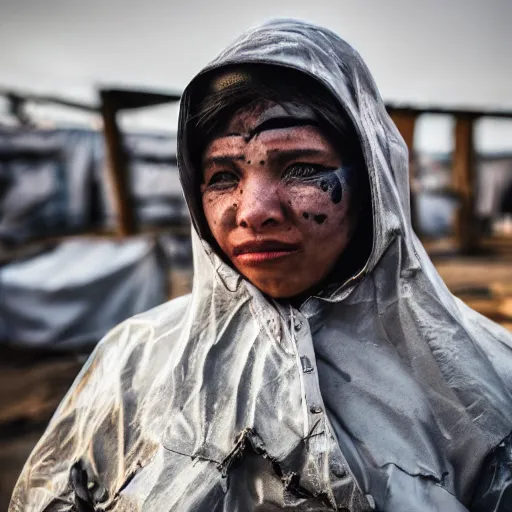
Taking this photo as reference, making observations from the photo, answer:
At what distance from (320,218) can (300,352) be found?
0.35 metres

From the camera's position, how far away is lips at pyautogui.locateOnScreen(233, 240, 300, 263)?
115 cm

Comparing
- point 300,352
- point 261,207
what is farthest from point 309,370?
point 261,207

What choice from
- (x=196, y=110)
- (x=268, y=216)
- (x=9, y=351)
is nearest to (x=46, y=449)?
(x=268, y=216)

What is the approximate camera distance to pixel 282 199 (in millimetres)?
1145

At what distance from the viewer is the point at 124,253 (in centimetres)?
501

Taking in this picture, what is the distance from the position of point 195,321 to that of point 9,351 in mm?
4911

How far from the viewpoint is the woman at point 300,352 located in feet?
3.51

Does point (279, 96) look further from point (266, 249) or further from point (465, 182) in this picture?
point (465, 182)

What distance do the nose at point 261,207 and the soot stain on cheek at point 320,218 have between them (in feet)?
0.26

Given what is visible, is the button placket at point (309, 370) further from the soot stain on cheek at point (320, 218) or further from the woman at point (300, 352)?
the soot stain on cheek at point (320, 218)

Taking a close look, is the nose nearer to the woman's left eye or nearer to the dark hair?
the woman's left eye

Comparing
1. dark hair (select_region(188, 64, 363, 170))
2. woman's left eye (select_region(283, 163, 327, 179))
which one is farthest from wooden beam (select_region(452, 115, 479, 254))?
woman's left eye (select_region(283, 163, 327, 179))

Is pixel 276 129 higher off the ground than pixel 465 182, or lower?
higher

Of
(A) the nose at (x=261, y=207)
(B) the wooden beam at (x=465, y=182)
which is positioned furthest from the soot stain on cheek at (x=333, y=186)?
(B) the wooden beam at (x=465, y=182)
